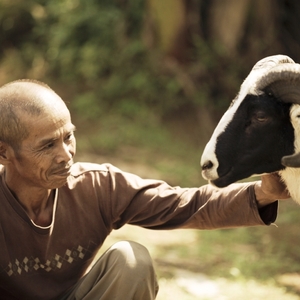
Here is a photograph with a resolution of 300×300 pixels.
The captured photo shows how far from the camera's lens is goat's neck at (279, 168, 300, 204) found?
3.24 metres

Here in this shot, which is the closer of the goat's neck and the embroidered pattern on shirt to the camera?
the embroidered pattern on shirt

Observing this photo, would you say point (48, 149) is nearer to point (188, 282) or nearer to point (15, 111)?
point (15, 111)

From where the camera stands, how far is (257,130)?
10.7ft

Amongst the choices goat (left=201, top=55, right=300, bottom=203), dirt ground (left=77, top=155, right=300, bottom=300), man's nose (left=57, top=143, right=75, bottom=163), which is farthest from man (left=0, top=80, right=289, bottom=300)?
dirt ground (left=77, top=155, right=300, bottom=300)

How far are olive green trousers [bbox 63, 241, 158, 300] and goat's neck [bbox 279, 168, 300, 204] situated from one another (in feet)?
2.66

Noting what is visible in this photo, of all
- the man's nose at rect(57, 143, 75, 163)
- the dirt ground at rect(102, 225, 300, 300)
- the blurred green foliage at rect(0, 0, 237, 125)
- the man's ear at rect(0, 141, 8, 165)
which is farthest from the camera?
the blurred green foliage at rect(0, 0, 237, 125)

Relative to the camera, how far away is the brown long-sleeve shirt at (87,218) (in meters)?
3.10

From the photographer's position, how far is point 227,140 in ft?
10.6

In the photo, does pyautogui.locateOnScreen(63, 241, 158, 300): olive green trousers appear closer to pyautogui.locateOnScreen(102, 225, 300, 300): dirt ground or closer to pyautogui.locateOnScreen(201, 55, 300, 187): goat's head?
pyautogui.locateOnScreen(201, 55, 300, 187): goat's head

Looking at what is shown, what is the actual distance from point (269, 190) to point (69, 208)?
1.02 meters

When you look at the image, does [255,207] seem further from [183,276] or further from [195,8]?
[195,8]

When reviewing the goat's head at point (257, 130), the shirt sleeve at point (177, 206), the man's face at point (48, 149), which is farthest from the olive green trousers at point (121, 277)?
the goat's head at point (257, 130)

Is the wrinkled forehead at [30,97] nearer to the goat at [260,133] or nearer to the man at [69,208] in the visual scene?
the man at [69,208]

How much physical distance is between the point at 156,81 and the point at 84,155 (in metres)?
2.02
